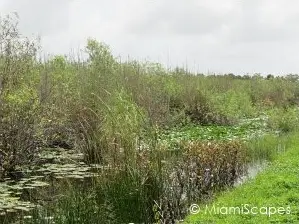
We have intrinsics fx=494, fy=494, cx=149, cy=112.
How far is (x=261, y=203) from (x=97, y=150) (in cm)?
571

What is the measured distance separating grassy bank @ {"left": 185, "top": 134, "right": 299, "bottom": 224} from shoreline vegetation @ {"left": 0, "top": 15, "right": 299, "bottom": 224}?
1.16ft

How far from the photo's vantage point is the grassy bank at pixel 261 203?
25.1 ft

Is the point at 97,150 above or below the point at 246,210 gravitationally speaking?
above

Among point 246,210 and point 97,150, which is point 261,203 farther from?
point 97,150

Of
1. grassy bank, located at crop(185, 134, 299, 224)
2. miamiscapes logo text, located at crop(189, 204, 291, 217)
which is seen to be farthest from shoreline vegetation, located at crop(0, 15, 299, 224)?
miamiscapes logo text, located at crop(189, 204, 291, 217)

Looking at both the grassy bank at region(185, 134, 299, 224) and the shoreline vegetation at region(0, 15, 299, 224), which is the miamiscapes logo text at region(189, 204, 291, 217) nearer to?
the grassy bank at region(185, 134, 299, 224)

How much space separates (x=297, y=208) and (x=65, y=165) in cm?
752

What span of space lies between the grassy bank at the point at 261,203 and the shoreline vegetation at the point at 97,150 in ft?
1.16

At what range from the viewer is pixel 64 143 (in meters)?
17.5

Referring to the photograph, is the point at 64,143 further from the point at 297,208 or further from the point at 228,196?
the point at 297,208

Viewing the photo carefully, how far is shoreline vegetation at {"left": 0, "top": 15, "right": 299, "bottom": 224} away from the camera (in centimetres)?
902

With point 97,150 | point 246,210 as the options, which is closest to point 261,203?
point 246,210

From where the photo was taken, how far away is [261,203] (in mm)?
8477

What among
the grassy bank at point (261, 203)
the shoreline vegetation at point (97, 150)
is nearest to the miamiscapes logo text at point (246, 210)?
the grassy bank at point (261, 203)
